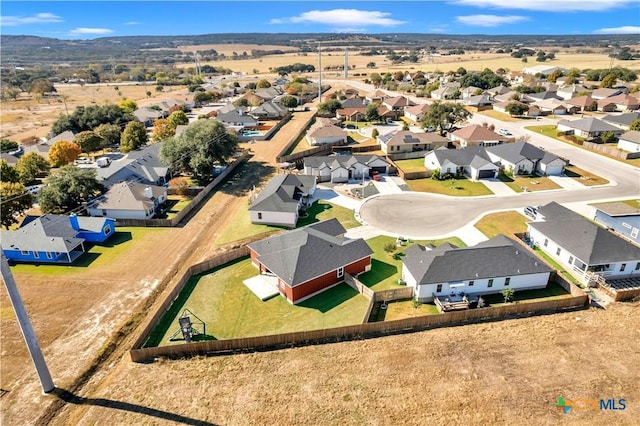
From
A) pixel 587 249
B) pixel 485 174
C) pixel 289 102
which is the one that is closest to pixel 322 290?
pixel 587 249

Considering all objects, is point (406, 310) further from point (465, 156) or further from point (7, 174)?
point (7, 174)

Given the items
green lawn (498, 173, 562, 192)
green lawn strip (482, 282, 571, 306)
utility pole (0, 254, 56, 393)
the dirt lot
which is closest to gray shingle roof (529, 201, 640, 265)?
green lawn strip (482, 282, 571, 306)

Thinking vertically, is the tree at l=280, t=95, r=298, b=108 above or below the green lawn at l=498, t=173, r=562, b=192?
above

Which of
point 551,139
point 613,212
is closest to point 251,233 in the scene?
point 613,212

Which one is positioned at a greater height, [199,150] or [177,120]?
[177,120]

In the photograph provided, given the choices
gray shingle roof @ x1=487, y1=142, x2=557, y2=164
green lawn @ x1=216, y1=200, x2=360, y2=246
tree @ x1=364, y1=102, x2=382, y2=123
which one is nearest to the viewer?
green lawn @ x1=216, y1=200, x2=360, y2=246

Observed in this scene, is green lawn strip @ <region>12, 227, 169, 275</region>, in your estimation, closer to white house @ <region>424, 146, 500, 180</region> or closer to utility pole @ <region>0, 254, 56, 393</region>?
utility pole @ <region>0, 254, 56, 393</region>
